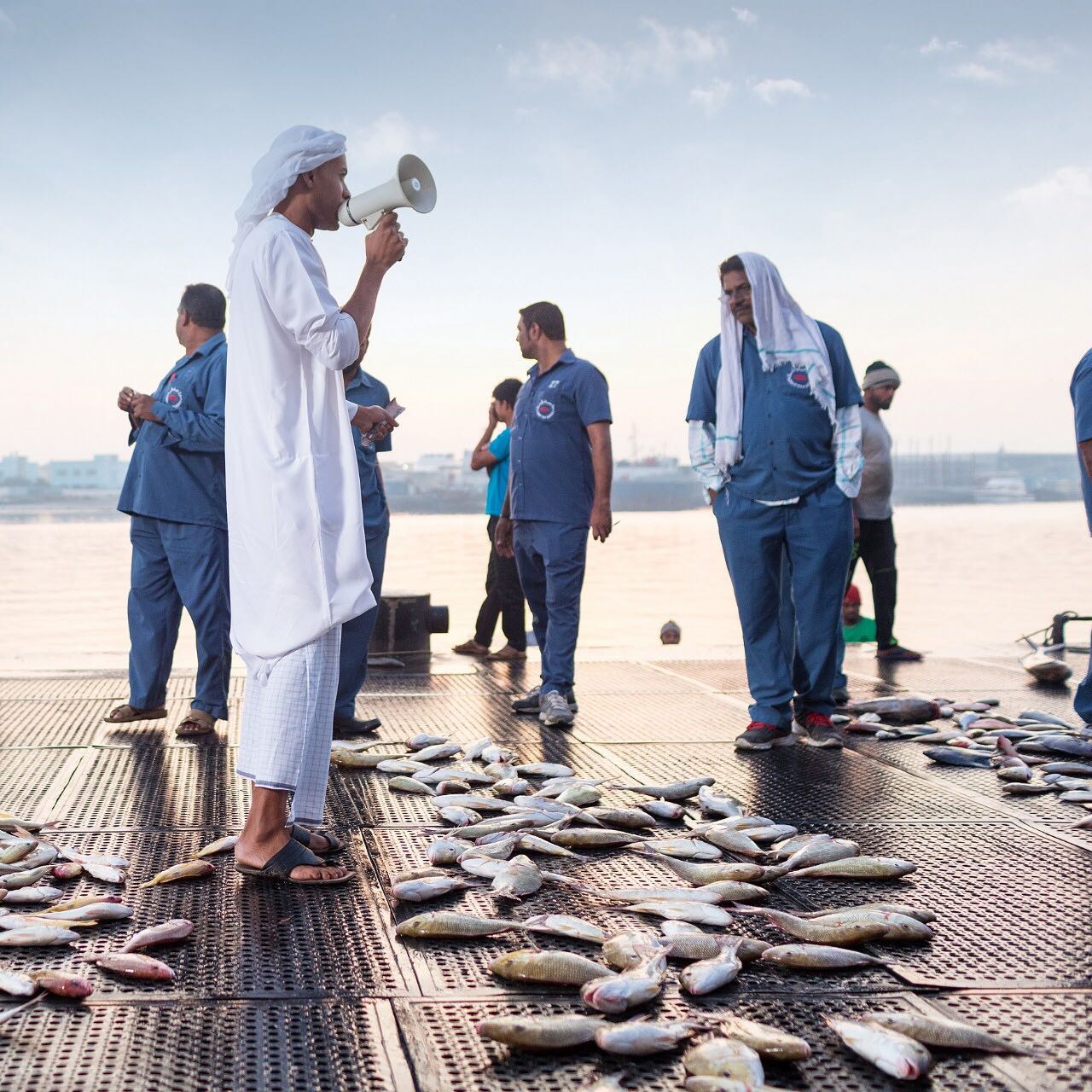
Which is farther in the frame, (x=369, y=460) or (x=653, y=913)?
(x=369, y=460)

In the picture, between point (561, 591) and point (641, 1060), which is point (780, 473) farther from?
point (641, 1060)

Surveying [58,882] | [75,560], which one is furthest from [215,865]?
[75,560]

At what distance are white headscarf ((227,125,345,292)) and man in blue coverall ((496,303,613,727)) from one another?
3237 millimetres

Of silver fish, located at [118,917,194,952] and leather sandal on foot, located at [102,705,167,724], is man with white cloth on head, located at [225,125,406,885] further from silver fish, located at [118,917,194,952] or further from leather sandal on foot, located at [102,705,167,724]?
leather sandal on foot, located at [102,705,167,724]

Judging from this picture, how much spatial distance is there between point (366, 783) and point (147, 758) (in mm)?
1105

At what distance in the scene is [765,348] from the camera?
234 inches

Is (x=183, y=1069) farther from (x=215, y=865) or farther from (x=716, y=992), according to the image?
(x=215, y=865)

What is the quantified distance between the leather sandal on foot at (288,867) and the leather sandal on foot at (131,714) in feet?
9.78

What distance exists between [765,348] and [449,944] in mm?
3688

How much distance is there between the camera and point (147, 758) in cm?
545

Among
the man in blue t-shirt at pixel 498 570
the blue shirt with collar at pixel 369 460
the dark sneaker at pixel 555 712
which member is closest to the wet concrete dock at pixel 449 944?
the dark sneaker at pixel 555 712

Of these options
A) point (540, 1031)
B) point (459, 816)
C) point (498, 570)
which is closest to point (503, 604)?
point (498, 570)

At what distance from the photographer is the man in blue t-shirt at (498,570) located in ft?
29.8

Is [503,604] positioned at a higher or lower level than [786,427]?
lower
